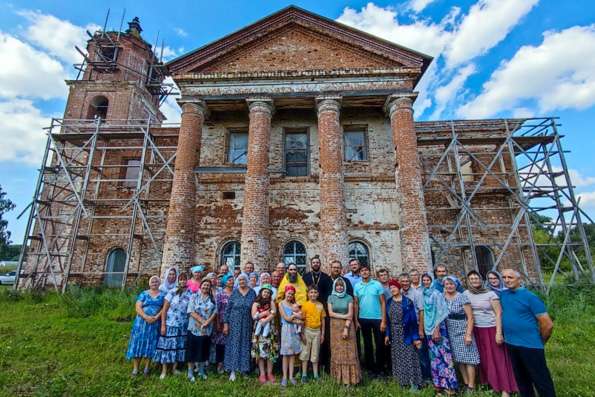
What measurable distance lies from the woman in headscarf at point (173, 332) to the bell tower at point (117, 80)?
14.5m

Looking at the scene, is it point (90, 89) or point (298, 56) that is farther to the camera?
point (90, 89)

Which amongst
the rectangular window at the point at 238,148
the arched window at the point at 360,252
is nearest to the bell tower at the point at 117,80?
the rectangular window at the point at 238,148

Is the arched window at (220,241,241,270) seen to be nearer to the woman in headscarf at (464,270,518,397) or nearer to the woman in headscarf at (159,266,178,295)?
the woman in headscarf at (159,266,178,295)

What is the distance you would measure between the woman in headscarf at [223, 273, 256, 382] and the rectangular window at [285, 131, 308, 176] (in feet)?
25.8

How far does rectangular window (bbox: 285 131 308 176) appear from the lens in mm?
12570

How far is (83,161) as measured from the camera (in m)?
15.1

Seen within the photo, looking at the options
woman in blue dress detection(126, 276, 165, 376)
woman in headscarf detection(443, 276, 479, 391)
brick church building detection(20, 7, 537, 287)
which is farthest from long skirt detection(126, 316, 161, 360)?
brick church building detection(20, 7, 537, 287)

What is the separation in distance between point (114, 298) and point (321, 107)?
9.37 m

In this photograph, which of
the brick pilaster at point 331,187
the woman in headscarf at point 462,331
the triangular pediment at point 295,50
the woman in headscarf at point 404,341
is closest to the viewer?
the woman in headscarf at point 462,331

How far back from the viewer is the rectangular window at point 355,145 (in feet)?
41.5

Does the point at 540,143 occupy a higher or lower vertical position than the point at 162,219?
higher

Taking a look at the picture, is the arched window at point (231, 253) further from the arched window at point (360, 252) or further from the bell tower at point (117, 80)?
the bell tower at point (117, 80)

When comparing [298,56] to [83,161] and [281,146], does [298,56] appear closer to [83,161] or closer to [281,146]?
[281,146]

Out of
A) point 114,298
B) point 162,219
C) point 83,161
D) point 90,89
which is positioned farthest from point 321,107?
point 90,89
